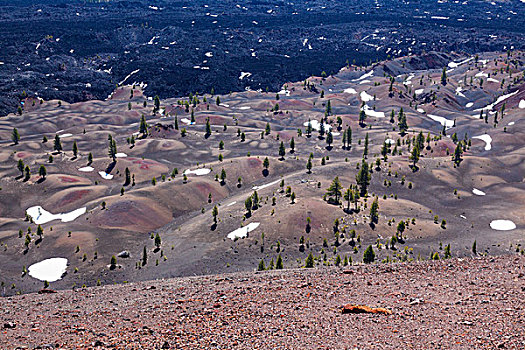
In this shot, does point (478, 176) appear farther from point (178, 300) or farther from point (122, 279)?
point (178, 300)

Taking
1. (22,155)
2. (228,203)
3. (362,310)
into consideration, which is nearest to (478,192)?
(228,203)

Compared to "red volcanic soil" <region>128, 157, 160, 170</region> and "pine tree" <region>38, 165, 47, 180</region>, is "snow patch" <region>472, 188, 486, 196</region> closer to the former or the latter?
"red volcanic soil" <region>128, 157, 160, 170</region>

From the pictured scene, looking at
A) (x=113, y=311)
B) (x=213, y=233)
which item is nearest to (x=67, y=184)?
(x=213, y=233)

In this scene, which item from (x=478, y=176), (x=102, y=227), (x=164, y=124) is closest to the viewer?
(x=102, y=227)

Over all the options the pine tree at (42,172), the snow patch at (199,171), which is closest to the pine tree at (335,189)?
the snow patch at (199,171)

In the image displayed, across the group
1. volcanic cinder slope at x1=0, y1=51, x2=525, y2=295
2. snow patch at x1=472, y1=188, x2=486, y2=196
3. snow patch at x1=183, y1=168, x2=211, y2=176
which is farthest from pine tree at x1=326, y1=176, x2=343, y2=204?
snow patch at x1=472, y1=188, x2=486, y2=196

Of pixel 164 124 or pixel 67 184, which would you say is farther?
pixel 164 124

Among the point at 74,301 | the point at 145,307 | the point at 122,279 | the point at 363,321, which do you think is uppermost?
the point at 363,321
